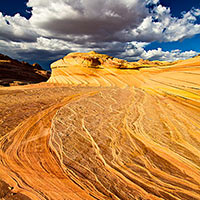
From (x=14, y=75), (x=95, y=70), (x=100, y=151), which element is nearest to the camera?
(x=100, y=151)

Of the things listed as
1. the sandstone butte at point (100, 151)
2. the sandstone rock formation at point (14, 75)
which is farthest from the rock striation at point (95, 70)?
the sandstone rock formation at point (14, 75)

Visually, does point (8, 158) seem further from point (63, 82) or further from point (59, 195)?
point (63, 82)

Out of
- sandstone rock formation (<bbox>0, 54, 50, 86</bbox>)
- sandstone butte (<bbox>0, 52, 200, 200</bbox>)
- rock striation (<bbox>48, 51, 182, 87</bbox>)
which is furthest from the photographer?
sandstone rock formation (<bbox>0, 54, 50, 86</bbox>)

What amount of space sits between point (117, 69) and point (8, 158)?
10122 mm

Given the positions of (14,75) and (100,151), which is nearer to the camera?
(100,151)

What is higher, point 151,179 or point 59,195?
point 151,179

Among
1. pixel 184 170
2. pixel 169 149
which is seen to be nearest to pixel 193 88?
pixel 169 149

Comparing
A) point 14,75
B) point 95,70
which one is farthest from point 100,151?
point 14,75

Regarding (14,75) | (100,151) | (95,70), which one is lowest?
(14,75)

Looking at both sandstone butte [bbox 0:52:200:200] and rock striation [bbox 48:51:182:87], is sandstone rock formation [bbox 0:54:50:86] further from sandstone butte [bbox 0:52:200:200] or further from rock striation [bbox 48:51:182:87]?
sandstone butte [bbox 0:52:200:200]

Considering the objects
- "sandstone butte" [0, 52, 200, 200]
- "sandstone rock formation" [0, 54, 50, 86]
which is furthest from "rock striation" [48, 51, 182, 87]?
"sandstone rock formation" [0, 54, 50, 86]

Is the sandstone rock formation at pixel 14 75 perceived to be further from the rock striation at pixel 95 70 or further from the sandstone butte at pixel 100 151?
the sandstone butte at pixel 100 151

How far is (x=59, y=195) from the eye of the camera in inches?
59.1

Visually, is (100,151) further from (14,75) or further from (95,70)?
(14,75)
